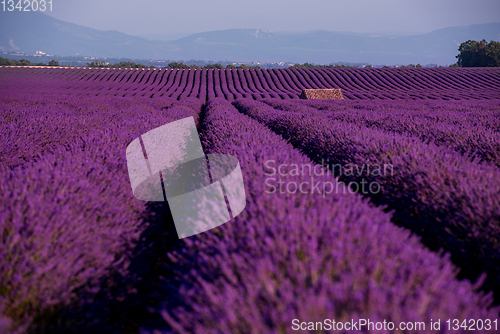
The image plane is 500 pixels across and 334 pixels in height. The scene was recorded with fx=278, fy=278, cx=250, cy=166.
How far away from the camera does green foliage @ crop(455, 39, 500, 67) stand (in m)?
45.4

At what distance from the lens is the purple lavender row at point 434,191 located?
1.82m

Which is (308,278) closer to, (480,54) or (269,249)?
(269,249)

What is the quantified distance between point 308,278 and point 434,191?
1751mm

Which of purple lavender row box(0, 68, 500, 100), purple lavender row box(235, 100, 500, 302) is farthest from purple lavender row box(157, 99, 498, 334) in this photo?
purple lavender row box(0, 68, 500, 100)

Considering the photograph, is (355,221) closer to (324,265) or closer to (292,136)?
(324,265)

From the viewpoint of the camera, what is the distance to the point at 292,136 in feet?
16.2

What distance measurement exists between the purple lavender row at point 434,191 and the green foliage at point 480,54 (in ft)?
194

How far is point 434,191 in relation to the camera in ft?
7.34

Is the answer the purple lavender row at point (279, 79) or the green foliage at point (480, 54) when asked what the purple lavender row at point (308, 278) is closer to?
the purple lavender row at point (279, 79)

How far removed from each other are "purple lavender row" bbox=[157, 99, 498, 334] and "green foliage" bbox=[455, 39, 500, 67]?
2419 inches

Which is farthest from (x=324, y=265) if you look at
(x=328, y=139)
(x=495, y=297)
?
(x=328, y=139)

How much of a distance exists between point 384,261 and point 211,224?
93 cm

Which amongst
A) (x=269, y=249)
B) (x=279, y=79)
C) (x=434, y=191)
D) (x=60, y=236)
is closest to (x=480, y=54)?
(x=279, y=79)

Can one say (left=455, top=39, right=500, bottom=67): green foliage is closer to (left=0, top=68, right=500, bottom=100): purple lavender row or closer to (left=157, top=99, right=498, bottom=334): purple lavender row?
(left=0, top=68, right=500, bottom=100): purple lavender row
